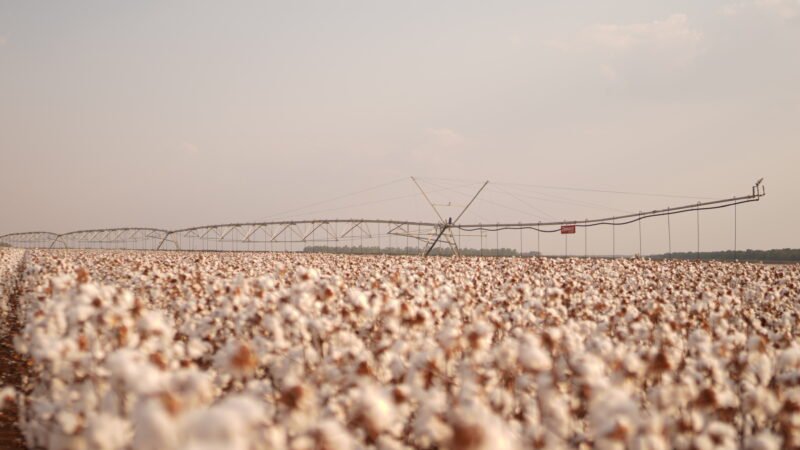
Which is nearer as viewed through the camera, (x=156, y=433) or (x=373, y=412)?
(x=156, y=433)

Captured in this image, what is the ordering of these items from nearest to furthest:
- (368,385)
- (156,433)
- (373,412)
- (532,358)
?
(156,433), (373,412), (368,385), (532,358)

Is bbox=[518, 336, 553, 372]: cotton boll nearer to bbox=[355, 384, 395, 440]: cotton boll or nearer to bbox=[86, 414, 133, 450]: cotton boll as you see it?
bbox=[355, 384, 395, 440]: cotton boll

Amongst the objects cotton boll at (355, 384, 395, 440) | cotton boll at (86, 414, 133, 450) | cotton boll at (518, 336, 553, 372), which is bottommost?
cotton boll at (86, 414, 133, 450)

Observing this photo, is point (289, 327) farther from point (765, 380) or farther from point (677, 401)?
point (765, 380)

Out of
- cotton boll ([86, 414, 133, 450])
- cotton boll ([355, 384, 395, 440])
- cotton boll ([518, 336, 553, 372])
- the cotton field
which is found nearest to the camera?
the cotton field

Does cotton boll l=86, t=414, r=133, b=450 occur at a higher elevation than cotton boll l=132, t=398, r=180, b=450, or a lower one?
lower

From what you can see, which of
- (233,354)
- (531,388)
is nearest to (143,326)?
(233,354)

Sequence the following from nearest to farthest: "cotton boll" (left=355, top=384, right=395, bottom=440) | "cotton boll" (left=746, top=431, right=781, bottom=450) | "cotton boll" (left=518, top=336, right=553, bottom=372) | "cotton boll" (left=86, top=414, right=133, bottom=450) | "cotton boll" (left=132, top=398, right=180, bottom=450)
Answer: "cotton boll" (left=132, top=398, right=180, bottom=450) → "cotton boll" (left=355, top=384, right=395, bottom=440) → "cotton boll" (left=86, top=414, right=133, bottom=450) → "cotton boll" (left=746, top=431, right=781, bottom=450) → "cotton boll" (left=518, top=336, right=553, bottom=372)

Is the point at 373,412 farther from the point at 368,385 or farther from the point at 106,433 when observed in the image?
the point at 106,433

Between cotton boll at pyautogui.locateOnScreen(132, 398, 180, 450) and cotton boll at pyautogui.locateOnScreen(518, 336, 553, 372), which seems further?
cotton boll at pyautogui.locateOnScreen(518, 336, 553, 372)

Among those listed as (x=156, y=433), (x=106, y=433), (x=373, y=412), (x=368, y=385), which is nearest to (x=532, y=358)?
(x=368, y=385)

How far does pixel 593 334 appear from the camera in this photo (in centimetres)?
736

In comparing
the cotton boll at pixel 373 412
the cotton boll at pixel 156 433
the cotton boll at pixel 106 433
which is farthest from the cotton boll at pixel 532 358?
the cotton boll at pixel 106 433

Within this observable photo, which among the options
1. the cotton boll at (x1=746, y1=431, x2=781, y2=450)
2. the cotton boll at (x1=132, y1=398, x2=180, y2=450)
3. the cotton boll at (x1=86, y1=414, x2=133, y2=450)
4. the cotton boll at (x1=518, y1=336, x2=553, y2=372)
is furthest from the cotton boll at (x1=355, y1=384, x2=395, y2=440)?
the cotton boll at (x1=746, y1=431, x2=781, y2=450)
